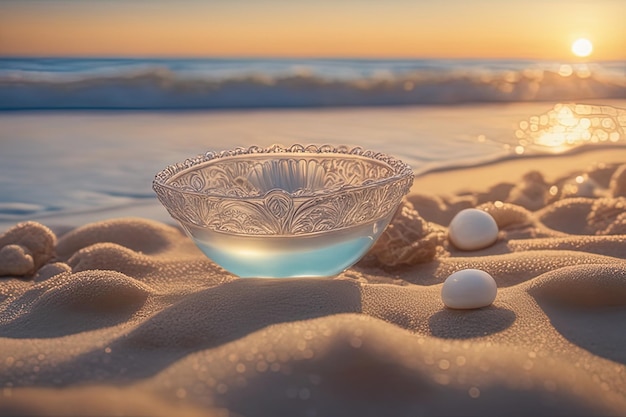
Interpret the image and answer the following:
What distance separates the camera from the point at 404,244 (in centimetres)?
224

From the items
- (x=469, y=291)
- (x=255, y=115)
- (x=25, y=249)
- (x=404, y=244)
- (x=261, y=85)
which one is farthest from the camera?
(x=261, y=85)

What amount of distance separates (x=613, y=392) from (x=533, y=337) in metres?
0.28

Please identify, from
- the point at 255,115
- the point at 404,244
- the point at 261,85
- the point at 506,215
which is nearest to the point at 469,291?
the point at 404,244

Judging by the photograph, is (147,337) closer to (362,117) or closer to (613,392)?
(613,392)

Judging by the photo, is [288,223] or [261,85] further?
[261,85]

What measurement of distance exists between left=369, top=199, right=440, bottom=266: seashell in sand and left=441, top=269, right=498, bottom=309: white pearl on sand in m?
0.57

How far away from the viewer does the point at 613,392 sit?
1.24m

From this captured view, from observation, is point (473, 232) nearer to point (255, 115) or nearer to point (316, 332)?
point (316, 332)

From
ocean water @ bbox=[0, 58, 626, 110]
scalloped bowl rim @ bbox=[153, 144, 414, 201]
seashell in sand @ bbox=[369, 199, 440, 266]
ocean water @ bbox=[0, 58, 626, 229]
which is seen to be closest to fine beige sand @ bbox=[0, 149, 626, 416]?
seashell in sand @ bbox=[369, 199, 440, 266]

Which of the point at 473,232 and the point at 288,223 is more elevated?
the point at 288,223

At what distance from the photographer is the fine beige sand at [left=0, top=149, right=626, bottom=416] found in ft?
3.84

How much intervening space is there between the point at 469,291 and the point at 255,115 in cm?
540

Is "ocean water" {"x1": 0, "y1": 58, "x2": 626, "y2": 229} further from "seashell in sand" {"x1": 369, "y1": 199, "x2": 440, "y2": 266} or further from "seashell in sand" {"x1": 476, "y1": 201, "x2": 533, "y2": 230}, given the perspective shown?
"seashell in sand" {"x1": 369, "y1": 199, "x2": 440, "y2": 266}

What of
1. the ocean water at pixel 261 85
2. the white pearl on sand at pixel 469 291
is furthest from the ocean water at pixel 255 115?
the white pearl on sand at pixel 469 291
